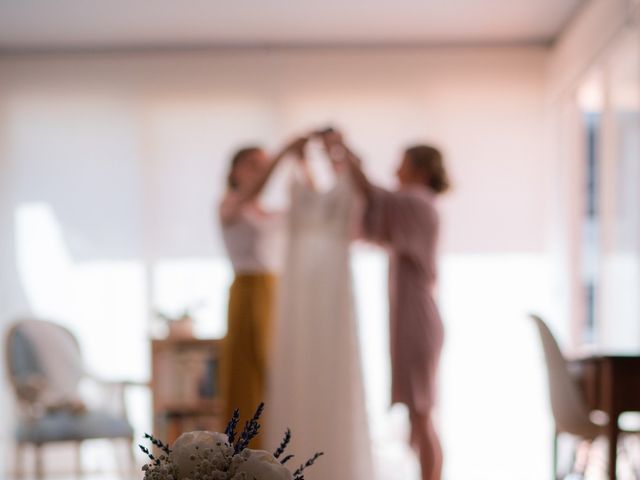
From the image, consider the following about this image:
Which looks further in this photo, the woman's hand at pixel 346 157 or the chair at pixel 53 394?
the chair at pixel 53 394

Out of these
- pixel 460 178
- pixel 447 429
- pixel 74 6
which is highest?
pixel 74 6

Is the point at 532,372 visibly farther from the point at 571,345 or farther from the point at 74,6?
the point at 74,6

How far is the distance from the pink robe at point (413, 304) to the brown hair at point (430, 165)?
0.13 metres

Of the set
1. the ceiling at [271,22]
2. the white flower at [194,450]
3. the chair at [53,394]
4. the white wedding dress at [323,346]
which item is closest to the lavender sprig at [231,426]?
the white flower at [194,450]

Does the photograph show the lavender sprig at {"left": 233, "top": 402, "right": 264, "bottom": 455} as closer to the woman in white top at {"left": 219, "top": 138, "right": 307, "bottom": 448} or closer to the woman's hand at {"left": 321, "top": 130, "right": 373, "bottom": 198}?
the woman's hand at {"left": 321, "top": 130, "right": 373, "bottom": 198}

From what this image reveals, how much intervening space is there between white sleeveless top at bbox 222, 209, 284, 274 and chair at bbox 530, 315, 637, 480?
1197 mm

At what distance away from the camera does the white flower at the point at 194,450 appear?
142 cm

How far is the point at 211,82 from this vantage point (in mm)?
7418

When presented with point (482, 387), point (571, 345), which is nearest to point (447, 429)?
point (482, 387)

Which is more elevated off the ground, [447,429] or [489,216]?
[489,216]

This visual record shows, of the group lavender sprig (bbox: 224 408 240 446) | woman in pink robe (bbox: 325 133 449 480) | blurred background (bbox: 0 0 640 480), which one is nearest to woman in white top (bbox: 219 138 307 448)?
woman in pink robe (bbox: 325 133 449 480)

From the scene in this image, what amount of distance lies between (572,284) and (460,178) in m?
1.00

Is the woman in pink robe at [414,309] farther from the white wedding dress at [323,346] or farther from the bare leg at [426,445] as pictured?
the white wedding dress at [323,346]

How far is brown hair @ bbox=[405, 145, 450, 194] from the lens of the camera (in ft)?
14.9
